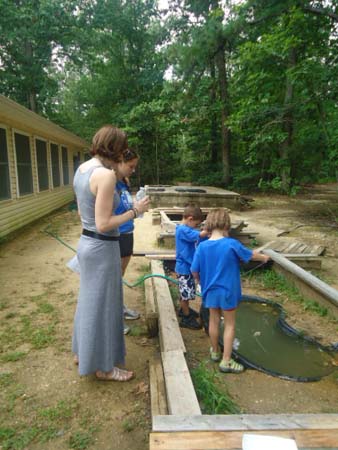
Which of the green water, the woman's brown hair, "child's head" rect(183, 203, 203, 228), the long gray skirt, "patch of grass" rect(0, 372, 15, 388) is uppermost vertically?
the woman's brown hair

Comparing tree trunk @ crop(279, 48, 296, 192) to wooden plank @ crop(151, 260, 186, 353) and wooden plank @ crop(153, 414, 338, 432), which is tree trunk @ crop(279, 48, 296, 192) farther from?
wooden plank @ crop(153, 414, 338, 432)

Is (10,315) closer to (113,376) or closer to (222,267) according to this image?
(113,376)

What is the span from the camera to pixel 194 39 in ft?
31.2

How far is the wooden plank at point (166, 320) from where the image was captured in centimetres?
239

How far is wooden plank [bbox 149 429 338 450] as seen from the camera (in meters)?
1.29

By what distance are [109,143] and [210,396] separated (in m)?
1.69

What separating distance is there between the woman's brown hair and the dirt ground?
1.55 meters

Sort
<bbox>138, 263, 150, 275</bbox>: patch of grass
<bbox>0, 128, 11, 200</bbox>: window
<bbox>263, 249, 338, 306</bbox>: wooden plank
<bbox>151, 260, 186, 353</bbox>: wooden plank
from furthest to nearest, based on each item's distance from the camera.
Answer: <bbox>0, 128, 11, 200</bbox>: window
<bbox>138, 263, 150, 275</bbox>: patch of grass
<bbox>263, 249, 338, 306</bbox>: wooden plank
<bbox>151, 260, 186, 353</bbox>: wooden plank

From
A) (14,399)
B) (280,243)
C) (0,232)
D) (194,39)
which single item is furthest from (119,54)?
(14,399)

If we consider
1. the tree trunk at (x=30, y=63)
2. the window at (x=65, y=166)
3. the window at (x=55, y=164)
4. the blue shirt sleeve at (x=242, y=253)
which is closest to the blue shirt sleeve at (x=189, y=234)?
the blue shirt sleeve at (x=242, y=253)

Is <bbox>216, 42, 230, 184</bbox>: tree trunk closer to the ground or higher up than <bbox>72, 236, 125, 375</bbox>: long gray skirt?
higher up

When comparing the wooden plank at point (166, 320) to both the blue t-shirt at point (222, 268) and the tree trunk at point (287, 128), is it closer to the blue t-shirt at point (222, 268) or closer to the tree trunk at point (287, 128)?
the blue t-shirt at point (222, 268)

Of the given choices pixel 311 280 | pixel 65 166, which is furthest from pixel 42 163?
pixel 311 280

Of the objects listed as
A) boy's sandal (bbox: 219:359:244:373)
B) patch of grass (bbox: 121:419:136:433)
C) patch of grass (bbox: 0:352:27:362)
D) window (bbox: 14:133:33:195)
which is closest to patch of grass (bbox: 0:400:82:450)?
patch of grass (bbox: 121:419:136:433)
